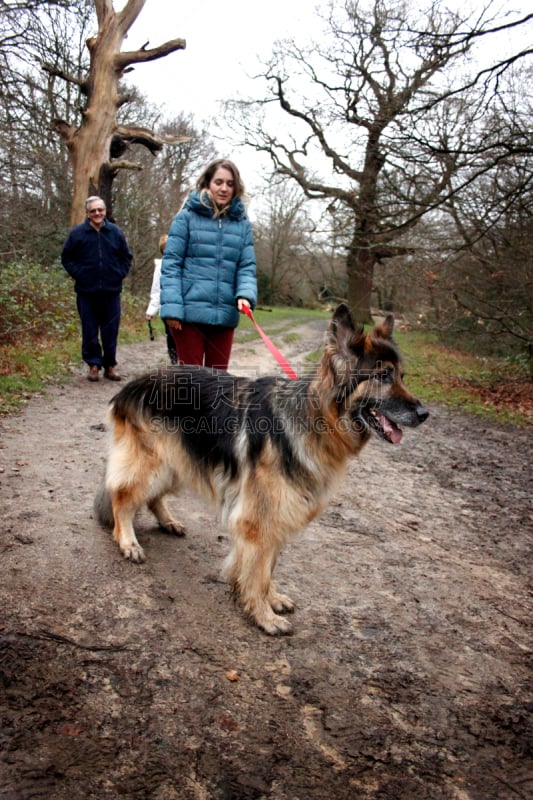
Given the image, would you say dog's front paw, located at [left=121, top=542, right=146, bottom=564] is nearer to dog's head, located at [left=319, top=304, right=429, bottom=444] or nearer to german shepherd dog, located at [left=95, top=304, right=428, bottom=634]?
german shepherd dog, located at [left=95, top=304, right=428, bottom=634]

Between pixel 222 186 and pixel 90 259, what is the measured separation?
4.62 meters

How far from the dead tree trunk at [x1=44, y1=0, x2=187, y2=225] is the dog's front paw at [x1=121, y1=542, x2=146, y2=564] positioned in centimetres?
1181

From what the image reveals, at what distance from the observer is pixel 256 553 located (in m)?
3.07

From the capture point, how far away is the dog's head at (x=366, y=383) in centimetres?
290

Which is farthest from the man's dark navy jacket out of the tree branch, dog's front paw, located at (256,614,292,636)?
Result: the tree branch

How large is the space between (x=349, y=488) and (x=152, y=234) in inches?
706

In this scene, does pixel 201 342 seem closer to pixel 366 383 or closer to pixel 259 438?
pixel 259 438

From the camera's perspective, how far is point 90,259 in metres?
8.30

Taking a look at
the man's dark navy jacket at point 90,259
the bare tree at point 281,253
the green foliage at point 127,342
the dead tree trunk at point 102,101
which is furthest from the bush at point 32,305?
the bare tree at point 281,253

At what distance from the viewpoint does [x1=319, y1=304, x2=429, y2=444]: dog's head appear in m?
2.90

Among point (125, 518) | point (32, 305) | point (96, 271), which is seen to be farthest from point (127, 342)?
point (125, 518)

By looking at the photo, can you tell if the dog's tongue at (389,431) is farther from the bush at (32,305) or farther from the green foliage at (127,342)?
the bush at (32,305)

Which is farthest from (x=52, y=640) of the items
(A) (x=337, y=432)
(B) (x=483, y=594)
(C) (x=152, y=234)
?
(C) (x=152, y=234)

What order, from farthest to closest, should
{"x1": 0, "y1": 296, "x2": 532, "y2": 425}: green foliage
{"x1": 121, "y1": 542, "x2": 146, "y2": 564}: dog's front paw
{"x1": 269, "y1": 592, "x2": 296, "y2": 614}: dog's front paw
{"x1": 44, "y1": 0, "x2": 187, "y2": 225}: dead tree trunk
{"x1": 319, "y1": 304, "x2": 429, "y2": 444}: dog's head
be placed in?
{"x1": 44, "y1": 0, "x2": 187, "y2": 225}: dead tree trunk < {"x1": 0, "y1": 296, "x2": 532, "y2": 425}: green foliage < {"x1": 121, "y1": 542, "x2": 146, "y2": 564}: dog's front paw < {"x1": 269, "y1": 592, "x2": 296, "y2": 614}: dog's front paw < {"x1": 319, "y1": 304, "x2": 429, "y2": 444}: dog's head
